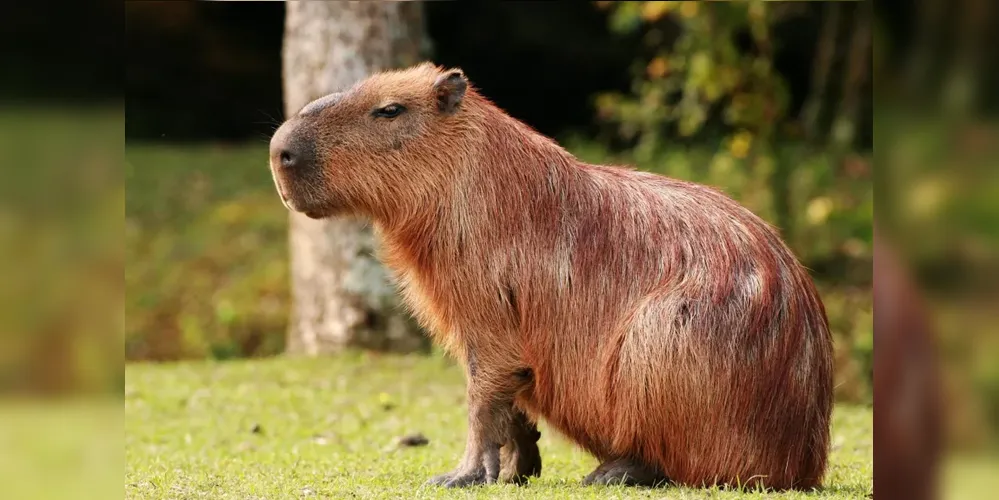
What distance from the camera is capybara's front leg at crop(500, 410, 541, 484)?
5.82 metres

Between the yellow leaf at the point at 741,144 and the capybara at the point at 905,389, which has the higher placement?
the yellow leaf at the point at 741,144

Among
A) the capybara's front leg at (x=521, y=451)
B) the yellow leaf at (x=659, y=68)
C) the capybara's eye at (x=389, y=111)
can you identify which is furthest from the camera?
the yellow leaf at (x=659, y=68)

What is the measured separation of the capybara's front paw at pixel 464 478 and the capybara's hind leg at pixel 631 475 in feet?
1.52

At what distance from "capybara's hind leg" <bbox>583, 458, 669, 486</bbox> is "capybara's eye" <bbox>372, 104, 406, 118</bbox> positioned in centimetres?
181

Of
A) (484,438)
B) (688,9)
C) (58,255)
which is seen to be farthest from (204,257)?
(58,255)

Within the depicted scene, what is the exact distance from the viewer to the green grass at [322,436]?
524cm

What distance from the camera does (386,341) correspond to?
10.2 meters

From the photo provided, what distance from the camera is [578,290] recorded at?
544 cm

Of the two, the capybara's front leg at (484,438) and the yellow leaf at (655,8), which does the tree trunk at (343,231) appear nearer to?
the yellow leaf at (655,8)

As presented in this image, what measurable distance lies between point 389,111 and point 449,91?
283 millimetres

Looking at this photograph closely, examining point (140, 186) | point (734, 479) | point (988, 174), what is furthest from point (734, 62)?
point (988, 174)

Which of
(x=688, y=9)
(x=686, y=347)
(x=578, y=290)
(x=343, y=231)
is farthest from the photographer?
(x=688, y=9)

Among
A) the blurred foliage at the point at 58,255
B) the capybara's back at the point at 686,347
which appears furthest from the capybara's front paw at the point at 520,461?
the blurred foliage at the point at 58,255

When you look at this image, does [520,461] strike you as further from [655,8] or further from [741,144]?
[741,144]
